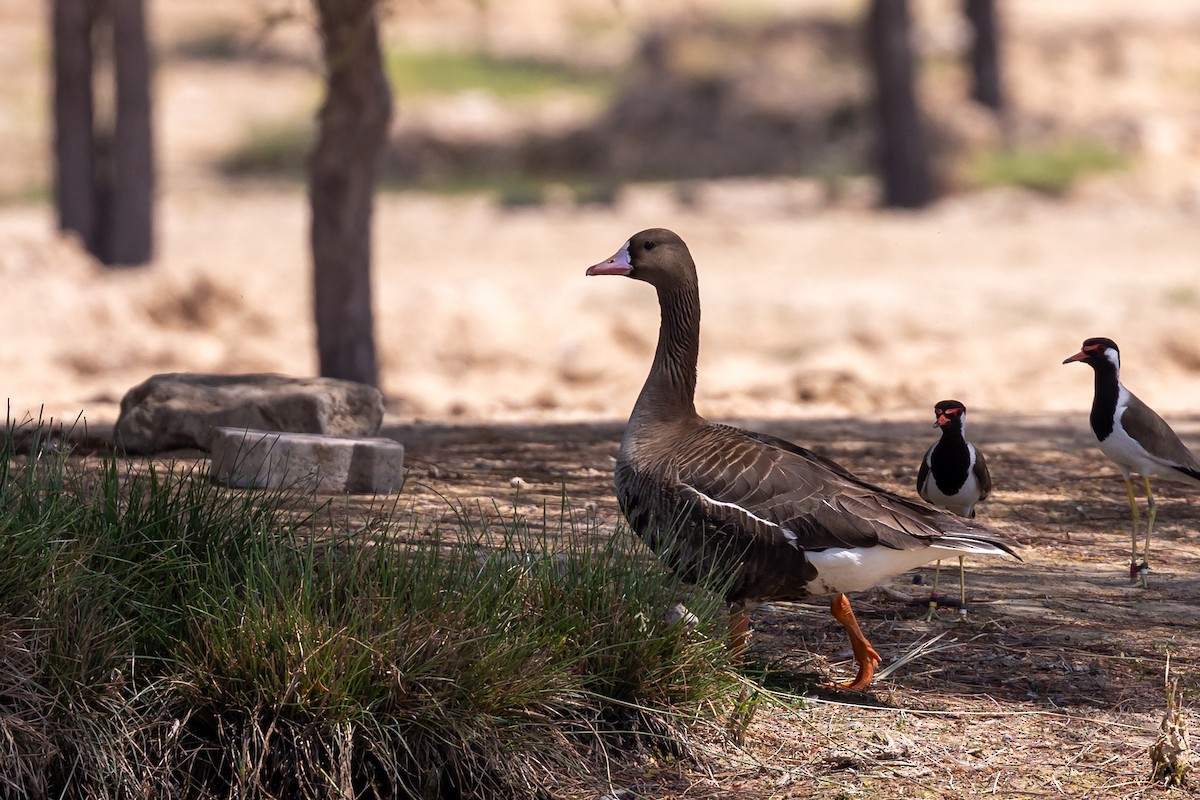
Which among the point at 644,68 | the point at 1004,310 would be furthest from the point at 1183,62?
the point at 1004,310

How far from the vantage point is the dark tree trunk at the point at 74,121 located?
1592 cm

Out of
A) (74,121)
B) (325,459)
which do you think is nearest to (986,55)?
(74,121)

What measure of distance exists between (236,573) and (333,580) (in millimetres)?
317

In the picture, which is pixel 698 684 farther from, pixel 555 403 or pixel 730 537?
pixel 555 403

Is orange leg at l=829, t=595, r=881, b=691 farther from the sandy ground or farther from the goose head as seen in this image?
the sandy ground

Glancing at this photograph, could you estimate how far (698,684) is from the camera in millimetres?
4934

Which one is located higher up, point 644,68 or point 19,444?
point 644,68

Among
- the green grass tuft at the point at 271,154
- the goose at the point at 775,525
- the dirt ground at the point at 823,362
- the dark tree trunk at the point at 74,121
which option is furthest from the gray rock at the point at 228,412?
Result: the green grass tuft at the point at 271,154

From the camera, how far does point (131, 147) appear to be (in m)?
16.1

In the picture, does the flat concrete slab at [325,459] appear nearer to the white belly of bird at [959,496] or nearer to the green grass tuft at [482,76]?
the white belly of bird at [959,496]

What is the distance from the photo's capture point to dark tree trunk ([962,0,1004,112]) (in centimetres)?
2505

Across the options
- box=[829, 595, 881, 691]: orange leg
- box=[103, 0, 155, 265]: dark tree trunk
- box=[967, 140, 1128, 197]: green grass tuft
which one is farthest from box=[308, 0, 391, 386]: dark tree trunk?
box=[967, 140, 1128, 197]: green grass tuft

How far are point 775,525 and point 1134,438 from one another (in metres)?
1.94

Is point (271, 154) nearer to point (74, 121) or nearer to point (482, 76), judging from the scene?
point (482, 76)
